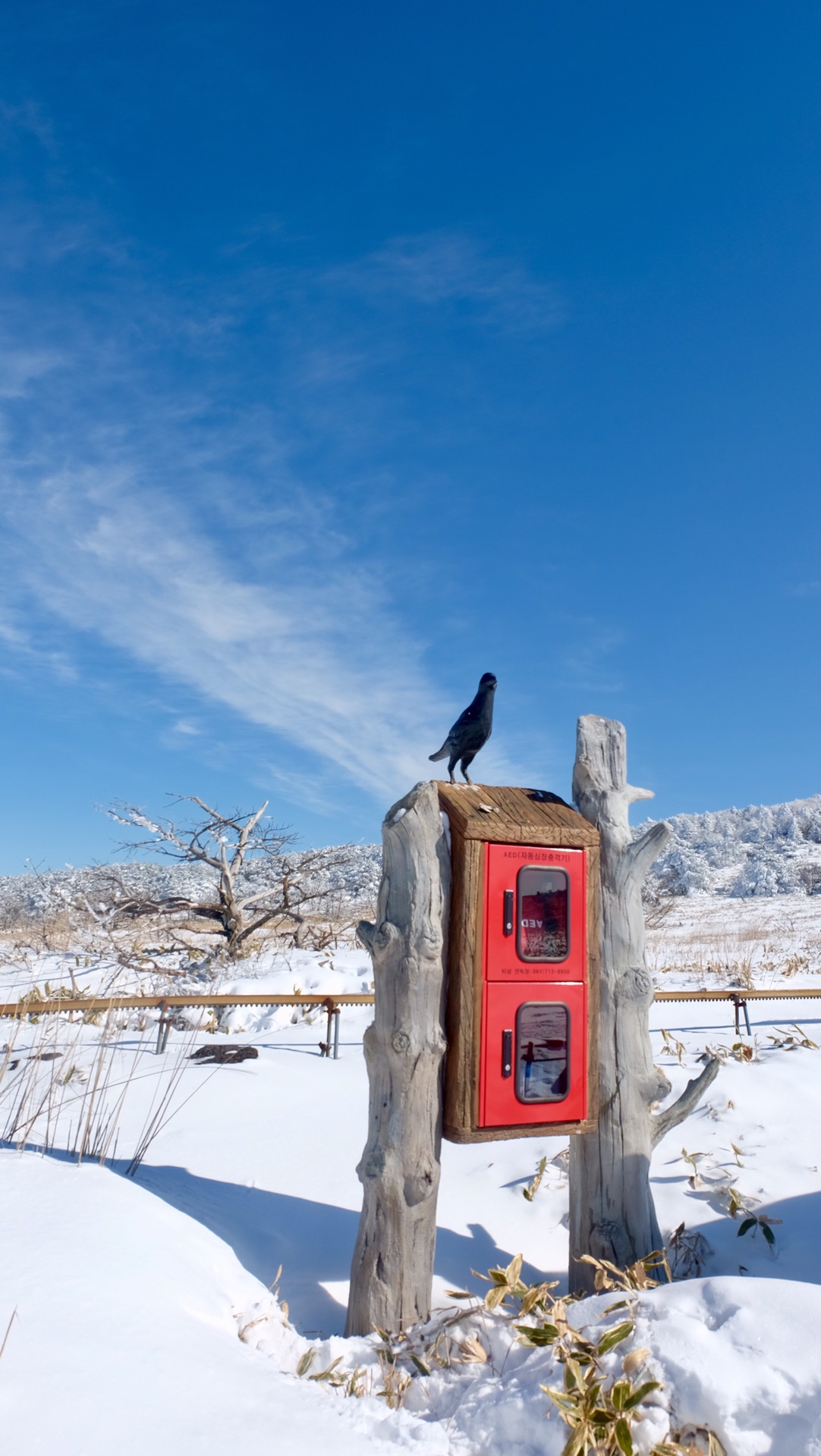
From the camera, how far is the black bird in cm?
397

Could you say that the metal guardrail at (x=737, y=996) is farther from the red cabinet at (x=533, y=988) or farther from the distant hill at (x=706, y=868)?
the distant hill at (x=706, y=868)

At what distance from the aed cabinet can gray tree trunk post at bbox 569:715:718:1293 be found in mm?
198

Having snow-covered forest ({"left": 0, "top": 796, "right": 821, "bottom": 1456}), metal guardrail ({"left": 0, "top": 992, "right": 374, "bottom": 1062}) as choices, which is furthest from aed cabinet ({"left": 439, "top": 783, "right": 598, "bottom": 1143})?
metal guardrail ({"left": 0, "top": 992, "right": 374, "bottom": 1062})

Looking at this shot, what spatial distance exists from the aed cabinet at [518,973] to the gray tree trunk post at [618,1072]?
0.65ft

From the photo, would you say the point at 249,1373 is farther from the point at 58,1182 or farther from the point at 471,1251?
the point at 471,1251

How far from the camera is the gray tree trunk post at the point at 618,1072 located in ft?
12.0

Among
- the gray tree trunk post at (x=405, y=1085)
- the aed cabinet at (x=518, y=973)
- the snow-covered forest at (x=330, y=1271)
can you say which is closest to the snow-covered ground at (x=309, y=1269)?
the snow-covered forest at (x=330, y=1271)

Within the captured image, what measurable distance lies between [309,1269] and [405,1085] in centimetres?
131

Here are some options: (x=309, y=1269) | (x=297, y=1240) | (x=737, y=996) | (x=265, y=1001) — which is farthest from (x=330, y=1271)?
(x=737, y=996)

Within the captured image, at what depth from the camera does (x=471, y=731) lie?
13.1ft

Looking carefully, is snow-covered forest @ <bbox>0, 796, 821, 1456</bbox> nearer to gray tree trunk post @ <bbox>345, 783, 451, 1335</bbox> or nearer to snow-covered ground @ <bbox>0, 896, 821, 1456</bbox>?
snow-covered ground @ <bbox>0, 896, 821, 1456</bbox>

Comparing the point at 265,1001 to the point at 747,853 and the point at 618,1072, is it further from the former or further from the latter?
the point at 747,853

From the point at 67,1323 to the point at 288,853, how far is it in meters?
10.1

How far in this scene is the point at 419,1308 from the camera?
3316 millimetres
